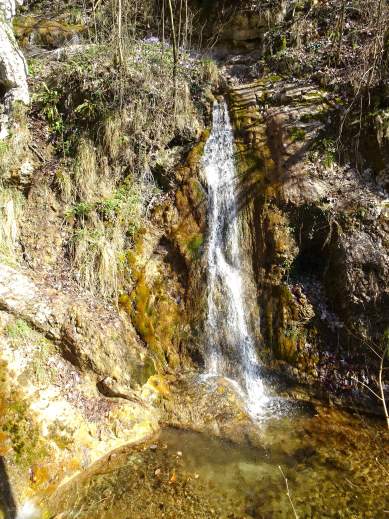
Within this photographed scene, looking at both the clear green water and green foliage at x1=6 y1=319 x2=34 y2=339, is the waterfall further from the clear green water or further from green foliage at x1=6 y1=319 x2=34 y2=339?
green foliage at x1=6 y1=319 x2=34 y2=339

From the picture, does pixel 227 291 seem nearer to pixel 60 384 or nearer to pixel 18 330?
pixel 60 384

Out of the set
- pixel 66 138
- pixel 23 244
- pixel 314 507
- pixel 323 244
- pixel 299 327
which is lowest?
pixel 314 507

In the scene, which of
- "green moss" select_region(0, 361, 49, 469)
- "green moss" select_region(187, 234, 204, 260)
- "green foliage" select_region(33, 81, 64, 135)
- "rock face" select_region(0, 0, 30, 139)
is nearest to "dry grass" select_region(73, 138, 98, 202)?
"green foliage" select_region(33, 81, 64, 135)

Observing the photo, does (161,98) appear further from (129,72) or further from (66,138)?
(66,138)

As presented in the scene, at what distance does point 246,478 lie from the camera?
137 inches

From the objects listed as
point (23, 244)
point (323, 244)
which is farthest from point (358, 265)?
point (23, 244)

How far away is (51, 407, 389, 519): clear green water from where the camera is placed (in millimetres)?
3111

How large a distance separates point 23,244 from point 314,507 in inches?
210

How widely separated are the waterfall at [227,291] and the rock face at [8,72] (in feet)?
13.1

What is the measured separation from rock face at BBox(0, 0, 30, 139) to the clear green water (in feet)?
21.0

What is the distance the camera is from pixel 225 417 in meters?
4.42

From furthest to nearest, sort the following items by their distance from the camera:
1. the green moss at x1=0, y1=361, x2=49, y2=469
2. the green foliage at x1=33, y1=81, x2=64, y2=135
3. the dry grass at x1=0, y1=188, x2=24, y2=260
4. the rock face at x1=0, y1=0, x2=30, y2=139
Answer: the green foliage at x1=33, y1=81, x2=64, y2=135 < the rock face at x1=0, y1=0, x2=30, y2=139 < the dry grass at x1=0, y1=188, x2=24, y2=260 < the green moss at x1=0, y1=361, x2=49, y2=469

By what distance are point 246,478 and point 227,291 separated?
9.35 feet

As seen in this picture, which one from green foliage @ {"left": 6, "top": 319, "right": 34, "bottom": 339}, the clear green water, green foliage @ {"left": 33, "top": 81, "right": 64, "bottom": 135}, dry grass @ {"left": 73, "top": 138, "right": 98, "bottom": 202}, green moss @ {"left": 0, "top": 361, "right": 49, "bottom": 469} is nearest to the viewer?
the clear green water
